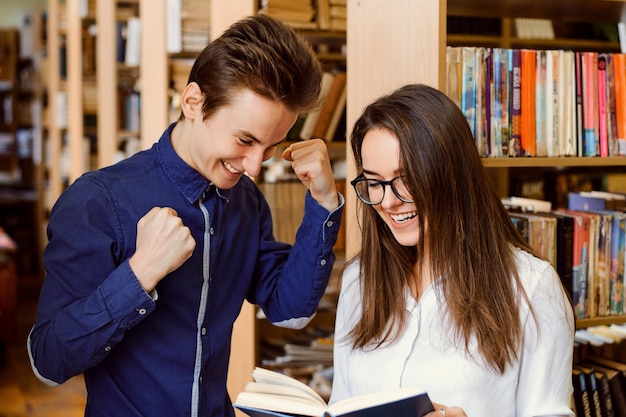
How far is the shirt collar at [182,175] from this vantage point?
5.55ft

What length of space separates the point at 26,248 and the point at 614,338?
7.00 metres

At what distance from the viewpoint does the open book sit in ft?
4.26

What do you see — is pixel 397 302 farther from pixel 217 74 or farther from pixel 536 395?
pixel 217 74

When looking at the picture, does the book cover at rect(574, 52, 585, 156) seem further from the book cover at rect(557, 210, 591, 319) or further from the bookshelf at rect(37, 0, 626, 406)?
the book cover at rect(557, 210, 591, 319)

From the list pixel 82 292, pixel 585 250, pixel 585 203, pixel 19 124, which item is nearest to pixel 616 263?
pixel 585 250

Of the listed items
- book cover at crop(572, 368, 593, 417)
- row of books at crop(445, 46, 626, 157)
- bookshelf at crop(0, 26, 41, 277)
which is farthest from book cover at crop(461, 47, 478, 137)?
bookshelf at crop(0, 26, 41, 277)

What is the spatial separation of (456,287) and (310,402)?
0.44m

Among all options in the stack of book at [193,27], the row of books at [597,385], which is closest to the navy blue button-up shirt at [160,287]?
the row of books at [597,385]

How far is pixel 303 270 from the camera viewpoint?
1.81 meters

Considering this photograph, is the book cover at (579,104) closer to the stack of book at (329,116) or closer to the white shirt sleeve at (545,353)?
the white shirt sleeve at (545,353)

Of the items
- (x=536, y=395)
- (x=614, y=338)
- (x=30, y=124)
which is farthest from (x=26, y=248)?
(x=536, y=395)

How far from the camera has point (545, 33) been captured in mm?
5059

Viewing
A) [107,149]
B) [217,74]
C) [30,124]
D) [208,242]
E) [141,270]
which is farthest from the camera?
[30,124]

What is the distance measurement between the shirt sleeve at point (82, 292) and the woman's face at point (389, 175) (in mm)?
491
